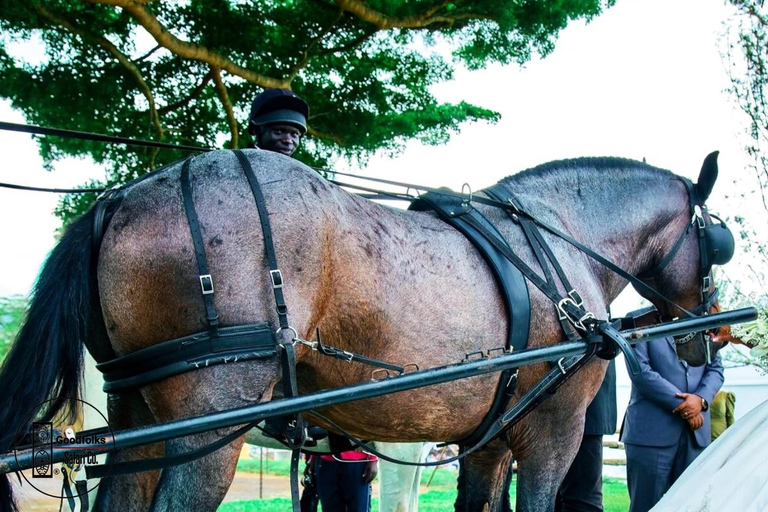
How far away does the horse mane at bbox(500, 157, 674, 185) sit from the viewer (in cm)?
342

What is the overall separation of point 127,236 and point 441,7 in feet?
19.8

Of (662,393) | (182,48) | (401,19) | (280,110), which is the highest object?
(401,19)

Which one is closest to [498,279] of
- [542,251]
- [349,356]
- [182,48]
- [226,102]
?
[542,251]

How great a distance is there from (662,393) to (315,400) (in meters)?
3.03

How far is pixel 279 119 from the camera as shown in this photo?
3.76 m

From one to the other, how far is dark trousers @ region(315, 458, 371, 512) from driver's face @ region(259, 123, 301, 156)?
2.16 m

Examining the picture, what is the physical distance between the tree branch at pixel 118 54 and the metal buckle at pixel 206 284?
505cm

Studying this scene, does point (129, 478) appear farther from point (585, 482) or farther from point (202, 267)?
point (585, 482)

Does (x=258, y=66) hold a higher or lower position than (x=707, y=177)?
higher

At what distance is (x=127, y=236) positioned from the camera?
2.22m

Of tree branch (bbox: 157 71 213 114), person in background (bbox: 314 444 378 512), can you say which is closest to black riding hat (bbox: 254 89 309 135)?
person in background (bbox: 314 444 378 512)

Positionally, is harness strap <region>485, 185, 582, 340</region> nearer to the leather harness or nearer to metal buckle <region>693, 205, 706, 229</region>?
the leather harness

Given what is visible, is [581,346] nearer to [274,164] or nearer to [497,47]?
[274,164]

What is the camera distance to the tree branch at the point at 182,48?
20.5ft
